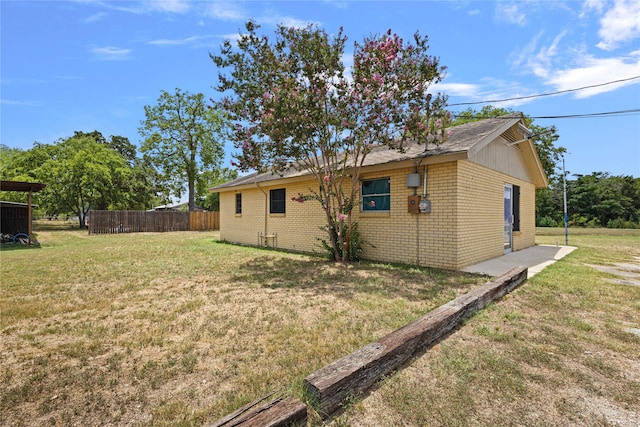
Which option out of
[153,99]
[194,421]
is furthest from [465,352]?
[153,99]

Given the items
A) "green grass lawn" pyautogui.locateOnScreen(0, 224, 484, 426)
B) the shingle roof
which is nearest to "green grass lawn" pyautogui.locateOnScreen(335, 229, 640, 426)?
"green grass lawn" pyautogui.locateOnScreen(0, 224, 484, 426)

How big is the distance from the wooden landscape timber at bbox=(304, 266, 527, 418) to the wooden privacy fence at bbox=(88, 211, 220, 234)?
22047 mm

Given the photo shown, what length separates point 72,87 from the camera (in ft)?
34.3

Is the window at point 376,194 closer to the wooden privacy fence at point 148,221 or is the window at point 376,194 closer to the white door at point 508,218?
the white door at point 508,218

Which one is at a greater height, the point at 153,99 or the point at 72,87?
the point at 153,99

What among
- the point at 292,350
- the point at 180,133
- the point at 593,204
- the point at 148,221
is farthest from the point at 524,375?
the point at 593,204

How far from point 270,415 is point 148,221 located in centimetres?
2317

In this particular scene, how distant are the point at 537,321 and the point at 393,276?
9.21ft

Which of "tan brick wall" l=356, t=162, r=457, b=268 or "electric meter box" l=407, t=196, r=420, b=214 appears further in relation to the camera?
"electric meter box" l=407, t=196, r=420, b=214

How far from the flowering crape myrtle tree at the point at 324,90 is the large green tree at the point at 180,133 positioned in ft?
79.0

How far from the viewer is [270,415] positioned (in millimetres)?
1706

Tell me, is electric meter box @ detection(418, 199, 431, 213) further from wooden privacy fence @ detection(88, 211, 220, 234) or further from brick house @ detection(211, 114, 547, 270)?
wooden privacy fence @ detection(88, 211, 220, 234)

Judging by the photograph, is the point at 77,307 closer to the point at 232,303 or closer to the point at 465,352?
the point at 232,303

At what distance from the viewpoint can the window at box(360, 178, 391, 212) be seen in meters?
8.11
